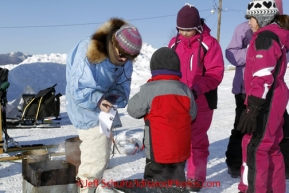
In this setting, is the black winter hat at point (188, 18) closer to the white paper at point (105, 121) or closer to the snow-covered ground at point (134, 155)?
the white paper at point (105, 121)

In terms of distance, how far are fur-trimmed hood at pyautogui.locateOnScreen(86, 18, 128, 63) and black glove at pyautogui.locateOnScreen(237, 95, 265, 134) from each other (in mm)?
1272

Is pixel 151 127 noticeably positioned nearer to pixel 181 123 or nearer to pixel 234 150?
pixel 181 123

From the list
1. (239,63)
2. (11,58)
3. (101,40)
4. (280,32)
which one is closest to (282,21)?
(280,32)

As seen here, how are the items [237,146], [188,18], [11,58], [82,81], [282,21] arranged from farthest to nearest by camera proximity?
1. [11,58]
2. [237,146]
3. [188,18]
4. [282,21]
5. [82,81]

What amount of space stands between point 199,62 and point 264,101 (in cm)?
88


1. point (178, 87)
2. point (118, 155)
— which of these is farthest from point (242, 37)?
point (118, 155)

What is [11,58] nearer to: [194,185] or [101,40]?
[194,185]

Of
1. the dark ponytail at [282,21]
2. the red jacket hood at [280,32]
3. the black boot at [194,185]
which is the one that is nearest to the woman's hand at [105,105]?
the black boot at [194,185]

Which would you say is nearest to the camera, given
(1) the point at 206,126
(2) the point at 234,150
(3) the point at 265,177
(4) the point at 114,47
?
(4) the point at 114,47

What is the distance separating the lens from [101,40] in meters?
3.13

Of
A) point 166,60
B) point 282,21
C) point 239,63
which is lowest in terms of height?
point 239,63

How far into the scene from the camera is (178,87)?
10.5 ft

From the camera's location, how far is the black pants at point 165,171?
10.7ft

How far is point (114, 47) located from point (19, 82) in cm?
1693
